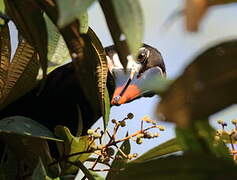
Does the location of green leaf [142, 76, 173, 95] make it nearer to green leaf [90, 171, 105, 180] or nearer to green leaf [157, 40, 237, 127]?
green leaf [157, 40, 237, 127]

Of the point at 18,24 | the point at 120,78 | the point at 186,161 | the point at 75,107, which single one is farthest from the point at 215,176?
the point at 75,107

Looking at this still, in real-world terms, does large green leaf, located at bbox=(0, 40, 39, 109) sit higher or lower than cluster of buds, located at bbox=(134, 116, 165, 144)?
higher

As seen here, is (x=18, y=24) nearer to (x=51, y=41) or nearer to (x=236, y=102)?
(x=51, y=41)

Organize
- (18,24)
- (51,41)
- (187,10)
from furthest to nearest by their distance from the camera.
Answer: (51,41), (18,24), (187,10)

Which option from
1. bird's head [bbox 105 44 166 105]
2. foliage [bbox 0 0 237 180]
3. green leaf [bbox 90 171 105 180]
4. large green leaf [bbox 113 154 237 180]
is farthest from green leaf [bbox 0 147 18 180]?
large green leaf [bbox 113 154 237 180]

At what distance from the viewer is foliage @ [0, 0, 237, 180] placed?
30cm

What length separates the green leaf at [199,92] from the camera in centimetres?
29

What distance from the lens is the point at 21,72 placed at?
0.78 m

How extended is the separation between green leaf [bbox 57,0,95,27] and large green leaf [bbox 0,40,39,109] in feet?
1.39

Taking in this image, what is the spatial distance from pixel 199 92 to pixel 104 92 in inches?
15.0

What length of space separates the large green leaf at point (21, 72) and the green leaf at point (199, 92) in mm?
481

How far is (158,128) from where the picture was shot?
75cm

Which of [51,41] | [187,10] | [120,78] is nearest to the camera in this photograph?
[187,10]

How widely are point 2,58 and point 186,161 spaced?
17.7 inches
